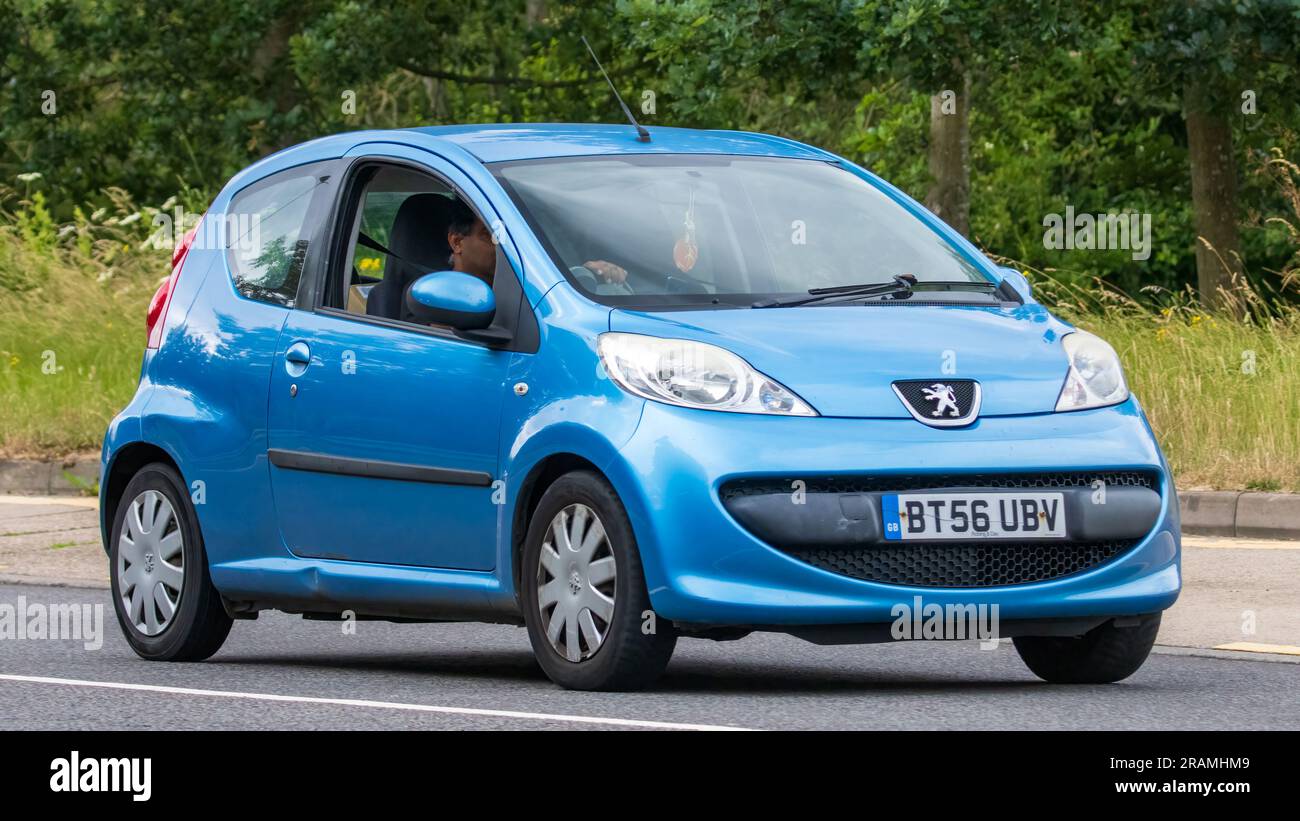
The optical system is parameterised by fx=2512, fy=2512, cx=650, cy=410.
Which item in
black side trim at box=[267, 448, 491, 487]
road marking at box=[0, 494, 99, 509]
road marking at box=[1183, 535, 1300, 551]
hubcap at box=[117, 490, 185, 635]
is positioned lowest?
Answer: road marking at box=[0, 494, 99, 509]

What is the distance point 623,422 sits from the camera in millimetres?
6926

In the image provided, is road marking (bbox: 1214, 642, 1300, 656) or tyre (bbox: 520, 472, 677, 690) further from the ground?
tyre (bbox: 520, 472, 677, 690)

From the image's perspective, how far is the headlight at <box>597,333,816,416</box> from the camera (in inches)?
271

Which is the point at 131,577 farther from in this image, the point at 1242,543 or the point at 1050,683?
the point at 1242,543

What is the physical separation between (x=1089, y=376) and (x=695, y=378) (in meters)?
1.20

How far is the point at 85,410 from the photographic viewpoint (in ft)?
55.3

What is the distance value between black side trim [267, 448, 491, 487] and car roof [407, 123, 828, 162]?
104cm

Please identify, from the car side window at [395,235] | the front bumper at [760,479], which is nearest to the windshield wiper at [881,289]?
the front bumper at [760,479]

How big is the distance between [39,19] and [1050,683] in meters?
24.2

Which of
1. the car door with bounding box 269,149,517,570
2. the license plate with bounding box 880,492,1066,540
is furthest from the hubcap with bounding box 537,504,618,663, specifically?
the license plate with bounding box 880,492,1066,540

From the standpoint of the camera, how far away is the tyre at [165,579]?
28.6 ft

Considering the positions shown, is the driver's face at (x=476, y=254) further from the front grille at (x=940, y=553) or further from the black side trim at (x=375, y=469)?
the front grille at (x=940, y=553)

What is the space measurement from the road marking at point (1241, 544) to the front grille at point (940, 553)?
4578 millimetres

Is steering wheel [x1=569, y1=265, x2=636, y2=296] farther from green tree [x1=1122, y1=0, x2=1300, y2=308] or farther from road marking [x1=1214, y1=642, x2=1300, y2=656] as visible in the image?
green tree [x1=1122, y1=0, x2=1300, y2=308]
